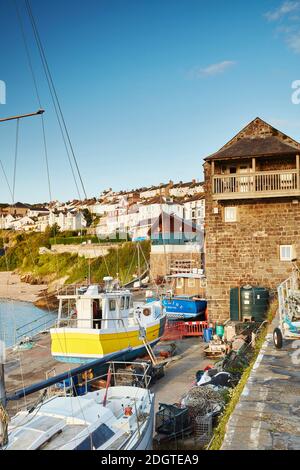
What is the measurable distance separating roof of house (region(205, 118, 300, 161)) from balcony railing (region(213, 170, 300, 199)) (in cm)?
95

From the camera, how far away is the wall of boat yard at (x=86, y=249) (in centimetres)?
6028

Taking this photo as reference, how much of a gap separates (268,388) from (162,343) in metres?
13.9

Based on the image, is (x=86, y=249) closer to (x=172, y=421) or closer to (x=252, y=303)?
(x=252, y=303)

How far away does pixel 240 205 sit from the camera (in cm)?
2117

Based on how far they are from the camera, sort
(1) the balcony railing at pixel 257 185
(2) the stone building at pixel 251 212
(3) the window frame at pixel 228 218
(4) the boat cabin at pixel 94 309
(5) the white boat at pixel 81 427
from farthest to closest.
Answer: (3) the window frame at pixel 228 218
(2) the stone building at pixel 251 212
(1) the balcony railing at pixel 257 185
(4) the boat cabin at pixel 94 309
(5) the white boat at pixel 81 427

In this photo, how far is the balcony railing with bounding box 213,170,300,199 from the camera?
2000 cm

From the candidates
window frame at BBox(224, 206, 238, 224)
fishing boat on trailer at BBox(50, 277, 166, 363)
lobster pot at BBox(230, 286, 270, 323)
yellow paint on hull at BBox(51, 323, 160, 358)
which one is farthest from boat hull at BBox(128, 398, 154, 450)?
window frame at BBox(224, 206, 238, 224)

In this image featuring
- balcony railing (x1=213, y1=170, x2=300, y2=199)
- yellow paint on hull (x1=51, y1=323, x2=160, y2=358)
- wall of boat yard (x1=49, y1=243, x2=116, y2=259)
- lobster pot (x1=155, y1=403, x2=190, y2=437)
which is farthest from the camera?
wall of boat yard (x1=49, y1=243, x2=116, y2=259)

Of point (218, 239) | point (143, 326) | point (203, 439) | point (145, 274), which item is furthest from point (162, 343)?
→ point (145, 274)

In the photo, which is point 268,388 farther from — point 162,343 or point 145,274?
point 145,274

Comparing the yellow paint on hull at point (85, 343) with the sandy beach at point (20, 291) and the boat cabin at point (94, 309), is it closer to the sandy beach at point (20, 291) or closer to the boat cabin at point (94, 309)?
the boat cabin at point (94, 309)

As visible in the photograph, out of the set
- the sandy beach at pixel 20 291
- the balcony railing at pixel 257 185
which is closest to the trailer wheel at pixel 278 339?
the balcony railing at pixel 257 185

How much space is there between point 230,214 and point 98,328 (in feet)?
28.4

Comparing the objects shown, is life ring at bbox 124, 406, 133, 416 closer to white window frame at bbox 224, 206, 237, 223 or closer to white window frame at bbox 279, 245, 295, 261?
white window frame at bbox 279, 245, 295, 261
